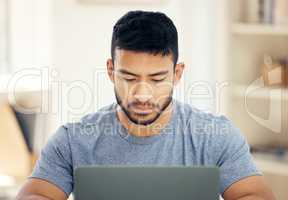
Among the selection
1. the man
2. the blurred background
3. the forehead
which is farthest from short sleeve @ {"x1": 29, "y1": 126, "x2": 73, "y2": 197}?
the blurred background

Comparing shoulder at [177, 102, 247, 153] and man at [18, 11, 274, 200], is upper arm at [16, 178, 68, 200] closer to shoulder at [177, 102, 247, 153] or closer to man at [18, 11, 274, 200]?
man at [18, 11, 274, 200]

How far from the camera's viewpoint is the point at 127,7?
354 cm

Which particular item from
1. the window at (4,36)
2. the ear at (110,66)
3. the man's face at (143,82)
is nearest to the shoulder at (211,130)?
the man's face at (143,82)

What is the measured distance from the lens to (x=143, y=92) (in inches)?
66.0

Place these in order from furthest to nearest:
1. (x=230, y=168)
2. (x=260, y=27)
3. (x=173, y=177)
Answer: (x=260, y=27), (x=230, y=168), (x=173, y=177)

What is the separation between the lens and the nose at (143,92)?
1.68 m

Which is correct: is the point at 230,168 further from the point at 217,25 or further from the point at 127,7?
the point at 127,7

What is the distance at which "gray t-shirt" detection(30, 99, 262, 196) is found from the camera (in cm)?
174

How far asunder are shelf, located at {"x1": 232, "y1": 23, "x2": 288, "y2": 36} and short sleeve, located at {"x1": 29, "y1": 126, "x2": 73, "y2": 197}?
5.25 ft

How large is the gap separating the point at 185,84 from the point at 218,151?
1833 millimetres

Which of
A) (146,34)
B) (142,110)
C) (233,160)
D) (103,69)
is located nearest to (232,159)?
(233,160)

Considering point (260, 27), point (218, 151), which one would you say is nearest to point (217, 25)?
point (260, 27)

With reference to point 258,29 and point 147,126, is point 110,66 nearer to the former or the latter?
point 147,126

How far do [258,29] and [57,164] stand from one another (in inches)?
66.6
